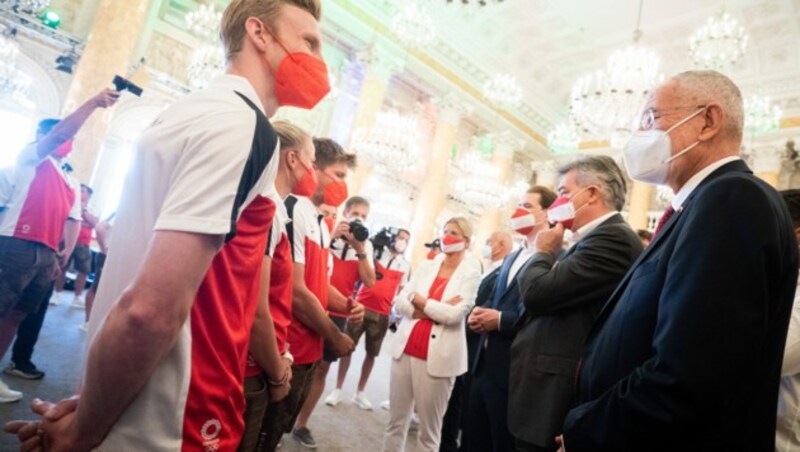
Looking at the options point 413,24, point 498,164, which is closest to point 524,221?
point 413,24

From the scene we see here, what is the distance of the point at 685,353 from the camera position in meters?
0.98

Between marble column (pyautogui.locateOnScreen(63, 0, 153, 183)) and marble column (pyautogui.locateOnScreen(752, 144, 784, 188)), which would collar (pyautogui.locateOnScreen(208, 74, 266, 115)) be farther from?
marble column (pyautogui.locateOnScreen(752, 144, 784, 188))

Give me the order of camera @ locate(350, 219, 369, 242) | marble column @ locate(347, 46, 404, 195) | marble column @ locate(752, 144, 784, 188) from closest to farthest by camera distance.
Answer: camera @ locate(350, 219, 369, 242) < marble column @ locate(347, 46, 404, 195) < marble column @ locate(752, 144, 784, 188)

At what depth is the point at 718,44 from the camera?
6.88m

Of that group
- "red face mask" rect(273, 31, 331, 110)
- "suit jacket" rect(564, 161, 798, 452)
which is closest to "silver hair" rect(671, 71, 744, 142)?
"suit jacket" rect(564, 161, 798, 452)

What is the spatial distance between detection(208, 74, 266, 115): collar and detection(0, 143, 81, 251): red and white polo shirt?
2.96 m

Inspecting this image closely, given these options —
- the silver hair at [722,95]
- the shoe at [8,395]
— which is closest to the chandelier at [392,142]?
the shoe at [8,395]

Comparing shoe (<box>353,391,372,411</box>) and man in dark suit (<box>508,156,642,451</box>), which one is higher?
man in dark suit (<box>508,156,642,451</box>)

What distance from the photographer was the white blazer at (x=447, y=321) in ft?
9.78

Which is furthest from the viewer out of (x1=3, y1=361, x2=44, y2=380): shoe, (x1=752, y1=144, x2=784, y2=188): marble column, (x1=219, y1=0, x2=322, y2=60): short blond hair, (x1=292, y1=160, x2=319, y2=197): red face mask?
(x1=752, y1=144, x2=784, y2=188): marble column

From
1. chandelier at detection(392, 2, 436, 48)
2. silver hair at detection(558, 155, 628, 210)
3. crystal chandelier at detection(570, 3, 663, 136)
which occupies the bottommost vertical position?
silver hair at detection(558, 155, 628, 210)

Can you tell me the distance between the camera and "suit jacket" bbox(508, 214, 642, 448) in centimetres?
175

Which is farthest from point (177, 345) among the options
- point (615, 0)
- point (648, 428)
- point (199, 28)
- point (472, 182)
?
point (615, 0)

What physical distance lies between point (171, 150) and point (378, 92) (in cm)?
1011
